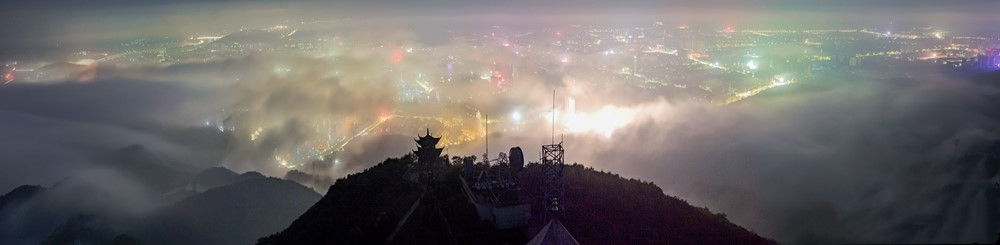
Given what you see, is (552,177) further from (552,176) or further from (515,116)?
(515,116)

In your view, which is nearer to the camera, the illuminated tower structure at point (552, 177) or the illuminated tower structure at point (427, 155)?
the illuminated tower structure at point (552, 177)

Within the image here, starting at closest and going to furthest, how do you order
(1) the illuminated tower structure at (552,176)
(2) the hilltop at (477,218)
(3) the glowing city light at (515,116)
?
(2) the hilltop at (477,218) → (1) the illuminated tower structure at (552,176) → (3) the glowing city light at (515,116)

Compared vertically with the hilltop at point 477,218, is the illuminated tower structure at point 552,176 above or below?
above

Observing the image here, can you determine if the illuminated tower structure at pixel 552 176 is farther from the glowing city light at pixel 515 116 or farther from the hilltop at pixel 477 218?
the glowing city light at pixel 515 116

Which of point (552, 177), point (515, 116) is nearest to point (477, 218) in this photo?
point (552, 177)

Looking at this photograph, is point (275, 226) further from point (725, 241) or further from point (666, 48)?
point (666, 48)

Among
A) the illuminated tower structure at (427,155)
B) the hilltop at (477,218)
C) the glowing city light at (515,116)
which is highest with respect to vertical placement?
the illuminated tower structure at (427,155)

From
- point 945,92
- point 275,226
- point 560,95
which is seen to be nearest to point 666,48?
point 560,95

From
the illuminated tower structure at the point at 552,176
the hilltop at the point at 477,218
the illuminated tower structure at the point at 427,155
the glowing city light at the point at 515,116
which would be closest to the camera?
the hilltop at the point at 477,218

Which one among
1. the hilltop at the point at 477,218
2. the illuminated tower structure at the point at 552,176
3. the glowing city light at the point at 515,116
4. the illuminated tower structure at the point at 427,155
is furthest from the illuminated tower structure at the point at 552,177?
the glowing city light at the point at 515,116
